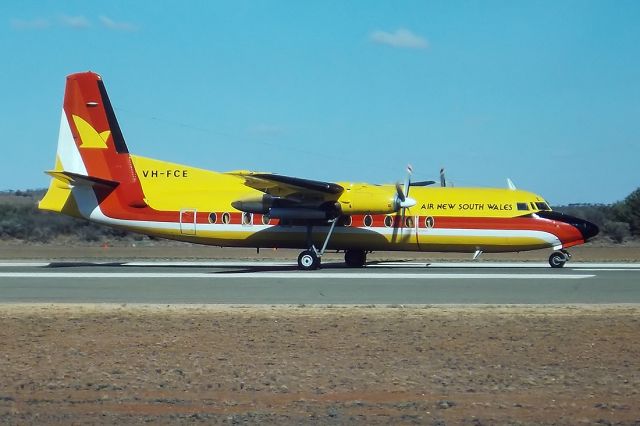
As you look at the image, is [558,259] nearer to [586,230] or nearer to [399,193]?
[586,230]

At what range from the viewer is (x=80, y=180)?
28094mm

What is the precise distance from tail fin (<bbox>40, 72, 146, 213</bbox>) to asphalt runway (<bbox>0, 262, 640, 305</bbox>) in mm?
3397

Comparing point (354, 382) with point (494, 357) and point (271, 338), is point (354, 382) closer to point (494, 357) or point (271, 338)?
point (494, 357)

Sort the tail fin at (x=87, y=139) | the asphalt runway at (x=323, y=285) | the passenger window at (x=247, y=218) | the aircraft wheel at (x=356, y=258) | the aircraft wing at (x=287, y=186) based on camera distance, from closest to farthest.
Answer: the asphalt runway at (x=323, y=285) → the aircraft wing at (x=287, y=186) → the passenger window at (x=247, y=218) → the aircraft wheel at (x=356, y=258) → the tail fin at (x=87, y=139)

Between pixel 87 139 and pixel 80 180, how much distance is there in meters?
1.84

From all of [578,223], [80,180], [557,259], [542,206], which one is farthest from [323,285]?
[80,180]

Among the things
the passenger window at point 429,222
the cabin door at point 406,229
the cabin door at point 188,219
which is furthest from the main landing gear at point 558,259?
the cabin door at point 188,219

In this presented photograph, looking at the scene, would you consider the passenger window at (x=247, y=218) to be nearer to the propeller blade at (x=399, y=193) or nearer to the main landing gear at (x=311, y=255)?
the main landing gear at (x=311, y=255)

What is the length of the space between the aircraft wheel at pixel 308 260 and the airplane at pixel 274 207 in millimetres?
31

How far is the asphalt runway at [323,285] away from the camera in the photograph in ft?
58.1

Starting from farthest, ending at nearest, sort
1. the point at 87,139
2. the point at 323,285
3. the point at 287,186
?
the point at 87,139
the point at 287,186
the point at 323,285

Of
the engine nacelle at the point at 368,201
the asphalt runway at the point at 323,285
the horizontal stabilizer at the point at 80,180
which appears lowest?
the asphalt runway at the point at 323,285

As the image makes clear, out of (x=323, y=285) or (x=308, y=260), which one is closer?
(x=323, y=285)

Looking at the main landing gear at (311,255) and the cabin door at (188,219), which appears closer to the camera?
the main landing gear at (311,255)
